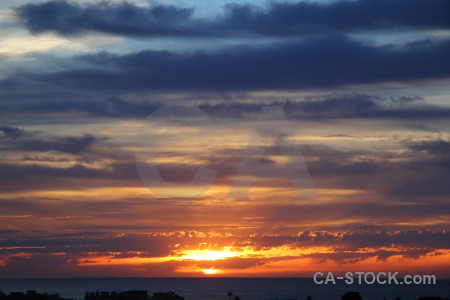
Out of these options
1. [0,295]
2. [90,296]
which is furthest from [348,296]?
[0,295]

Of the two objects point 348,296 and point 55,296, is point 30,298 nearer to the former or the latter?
point 55,296

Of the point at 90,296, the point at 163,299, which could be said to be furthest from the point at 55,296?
the point at 163,299

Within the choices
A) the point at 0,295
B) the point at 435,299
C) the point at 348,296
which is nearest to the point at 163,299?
the point at 0,295

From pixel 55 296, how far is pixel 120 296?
537 inches

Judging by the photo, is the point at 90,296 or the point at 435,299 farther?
the point at 90,296

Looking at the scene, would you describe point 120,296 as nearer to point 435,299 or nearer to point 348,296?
point 348,296

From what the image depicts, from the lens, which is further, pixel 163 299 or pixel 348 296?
pixel 163 299

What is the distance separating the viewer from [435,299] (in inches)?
4911

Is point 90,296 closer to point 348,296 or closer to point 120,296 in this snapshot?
point 120,296

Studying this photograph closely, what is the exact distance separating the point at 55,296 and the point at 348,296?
199 feet

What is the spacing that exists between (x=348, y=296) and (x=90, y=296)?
54557 millimetres

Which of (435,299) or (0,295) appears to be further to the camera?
(0,295)

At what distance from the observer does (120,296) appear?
14388cm

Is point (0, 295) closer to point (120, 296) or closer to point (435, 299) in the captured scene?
point (120, 296)
